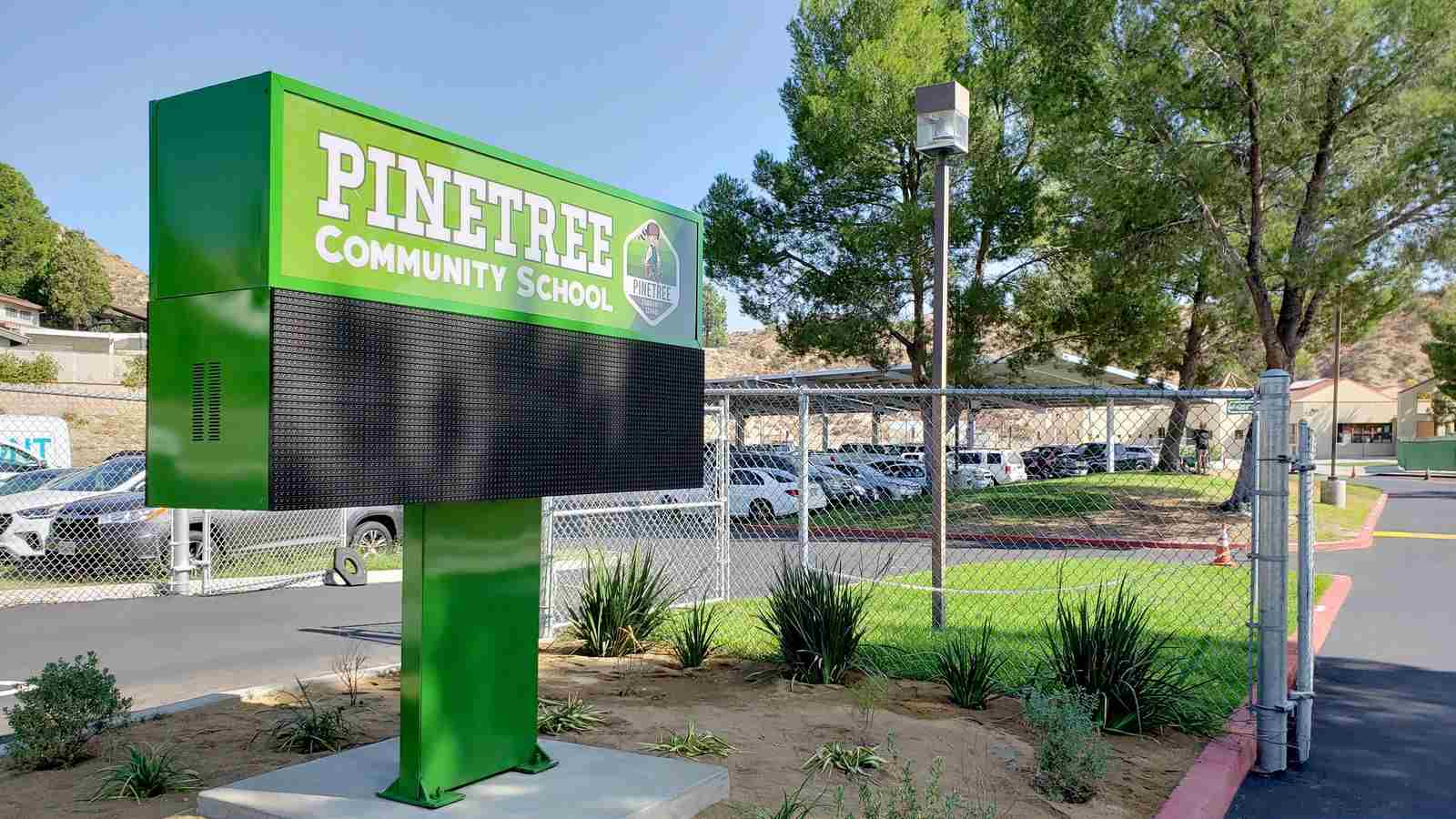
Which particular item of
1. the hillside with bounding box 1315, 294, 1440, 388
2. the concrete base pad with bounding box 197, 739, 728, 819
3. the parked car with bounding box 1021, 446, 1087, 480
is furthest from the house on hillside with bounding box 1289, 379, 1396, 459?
the concrete base pad with bounding box 197, 739, 728, 819

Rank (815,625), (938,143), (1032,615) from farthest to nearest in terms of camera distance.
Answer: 1. (1032,615)
2. (938,143)
3. (815,625)

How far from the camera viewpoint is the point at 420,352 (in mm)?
4082

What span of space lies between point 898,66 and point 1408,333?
134148 mm

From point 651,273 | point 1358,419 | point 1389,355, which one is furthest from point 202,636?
point 1389,355

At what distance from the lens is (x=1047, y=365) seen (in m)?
29.2

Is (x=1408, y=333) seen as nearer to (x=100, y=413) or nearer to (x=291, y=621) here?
(x=100, y=413)

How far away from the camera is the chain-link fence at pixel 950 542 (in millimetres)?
8203

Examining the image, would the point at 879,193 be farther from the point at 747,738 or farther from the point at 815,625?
the point at 747,738

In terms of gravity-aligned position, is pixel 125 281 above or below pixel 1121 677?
above

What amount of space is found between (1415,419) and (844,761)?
84150mm

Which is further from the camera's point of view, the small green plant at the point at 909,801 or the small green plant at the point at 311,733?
the small green plant at the point at 311,733

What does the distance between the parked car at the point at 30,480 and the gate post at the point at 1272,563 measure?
539 inches

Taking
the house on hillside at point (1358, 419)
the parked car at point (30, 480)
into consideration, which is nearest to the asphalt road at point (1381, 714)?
the parked car at point (30, 480)

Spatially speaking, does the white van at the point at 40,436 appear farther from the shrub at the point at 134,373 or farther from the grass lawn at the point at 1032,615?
the shrub at the point at 134,373
